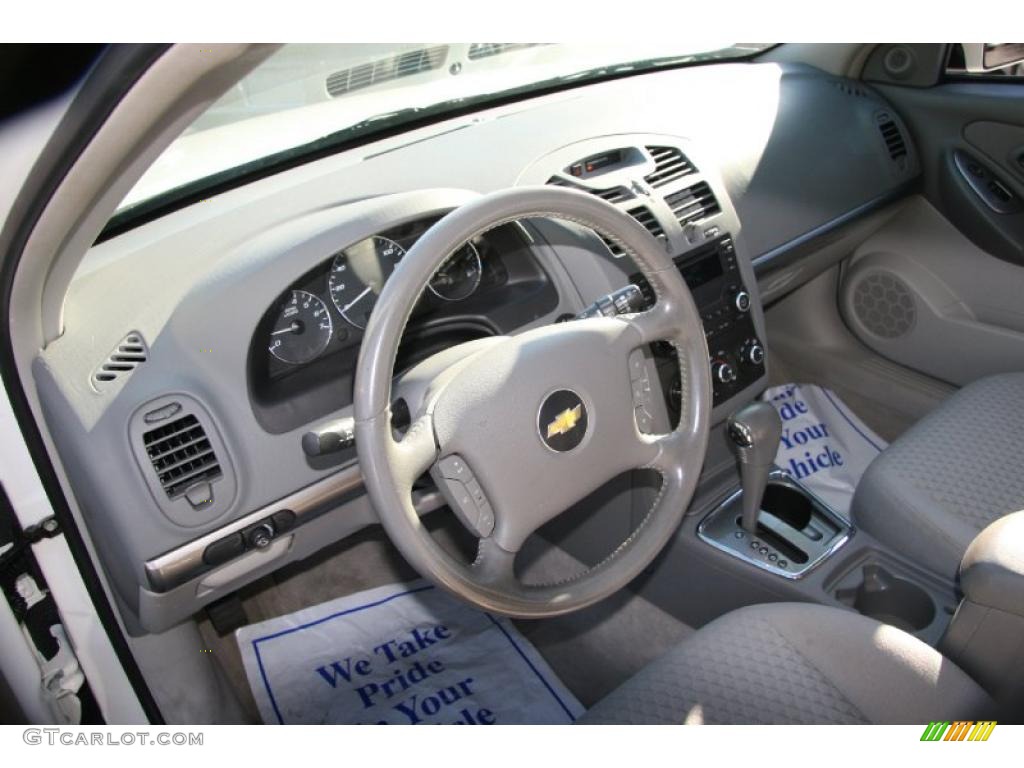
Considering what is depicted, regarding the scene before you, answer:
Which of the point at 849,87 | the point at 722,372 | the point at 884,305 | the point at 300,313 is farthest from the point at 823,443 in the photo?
the point at 300,313

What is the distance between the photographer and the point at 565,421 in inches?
50.5

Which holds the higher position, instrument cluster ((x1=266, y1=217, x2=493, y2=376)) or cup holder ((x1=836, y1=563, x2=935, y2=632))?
instrument cluster ((x1=266, y1=217, x2=493, y2=376))

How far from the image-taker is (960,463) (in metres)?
1.78

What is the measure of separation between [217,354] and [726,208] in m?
1.13

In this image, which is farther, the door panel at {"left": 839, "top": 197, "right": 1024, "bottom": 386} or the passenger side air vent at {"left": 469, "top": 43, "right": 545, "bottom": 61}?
the door panel at {"left": 839, "top": 197, "right": 1024, "bottom": 386}

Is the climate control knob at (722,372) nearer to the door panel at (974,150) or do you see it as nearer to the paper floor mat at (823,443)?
the paper floor mat at (823,443)

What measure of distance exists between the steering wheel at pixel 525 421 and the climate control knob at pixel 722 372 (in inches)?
18.6

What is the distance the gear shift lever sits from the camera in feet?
5.66

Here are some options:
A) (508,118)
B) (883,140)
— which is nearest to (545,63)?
(508,118)

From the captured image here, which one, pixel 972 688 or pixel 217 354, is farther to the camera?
pixel 217 354

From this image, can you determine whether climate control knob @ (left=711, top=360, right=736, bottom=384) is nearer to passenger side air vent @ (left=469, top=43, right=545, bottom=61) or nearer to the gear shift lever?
the gear shift lever

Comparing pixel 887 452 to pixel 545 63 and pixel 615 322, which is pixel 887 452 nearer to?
pixel 615 322
